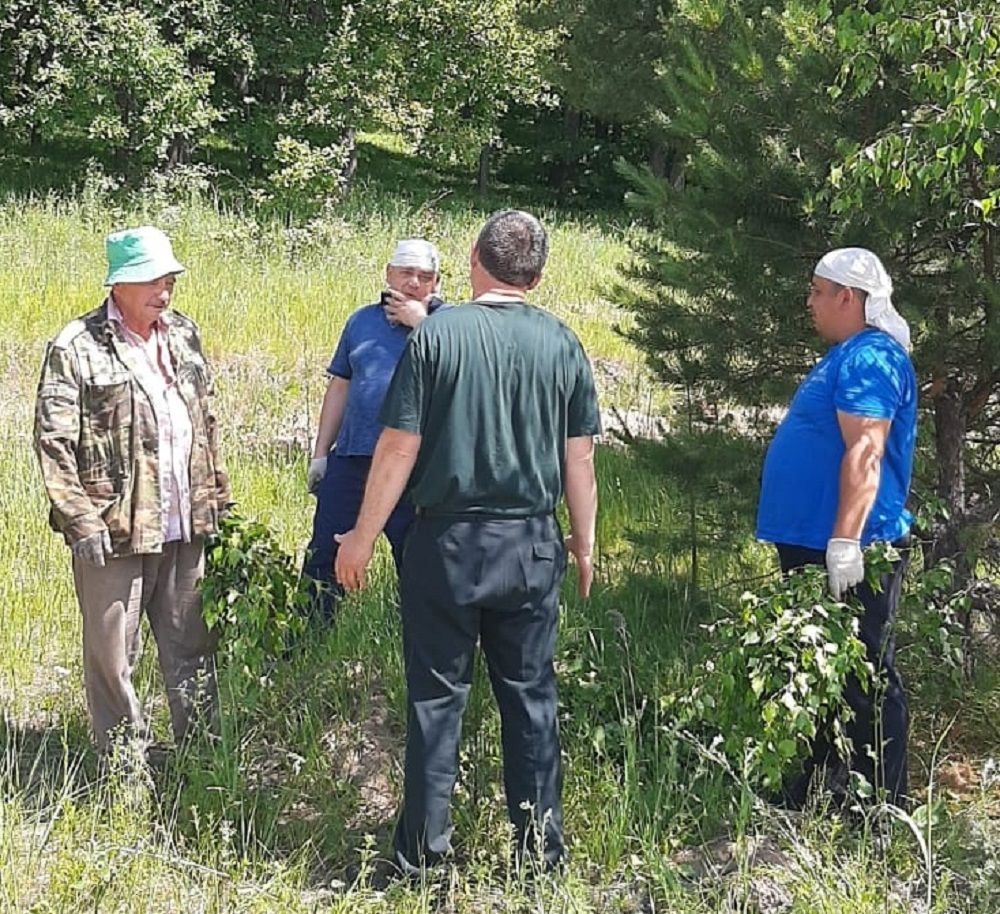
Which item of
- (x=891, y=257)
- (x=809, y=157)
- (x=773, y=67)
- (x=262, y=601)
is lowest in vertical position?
(x=262, y=601)

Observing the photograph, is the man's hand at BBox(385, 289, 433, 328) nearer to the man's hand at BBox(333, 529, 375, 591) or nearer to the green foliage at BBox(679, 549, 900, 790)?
the man's hand at BBox(333, 529, 375, 591)

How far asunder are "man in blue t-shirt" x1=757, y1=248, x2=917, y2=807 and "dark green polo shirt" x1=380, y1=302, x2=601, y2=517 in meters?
0.86

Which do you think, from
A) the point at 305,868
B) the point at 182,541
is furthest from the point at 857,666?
the point at 182,541

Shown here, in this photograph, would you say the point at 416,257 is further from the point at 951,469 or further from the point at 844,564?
the point at 951,469

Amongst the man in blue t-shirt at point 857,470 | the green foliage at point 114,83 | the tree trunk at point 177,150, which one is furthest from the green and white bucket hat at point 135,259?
the tree trunk at point 177,150

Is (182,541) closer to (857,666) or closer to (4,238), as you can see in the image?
(857,666)

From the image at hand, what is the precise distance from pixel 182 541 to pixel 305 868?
3.81 ft

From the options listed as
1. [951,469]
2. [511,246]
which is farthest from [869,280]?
[951,469]

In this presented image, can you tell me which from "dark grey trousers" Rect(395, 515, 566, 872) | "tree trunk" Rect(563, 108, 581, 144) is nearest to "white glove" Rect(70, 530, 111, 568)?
"dark grey trousers" Rect(395, 515, 566, 872)

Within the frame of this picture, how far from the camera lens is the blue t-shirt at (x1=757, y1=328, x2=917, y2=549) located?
3.64 meters

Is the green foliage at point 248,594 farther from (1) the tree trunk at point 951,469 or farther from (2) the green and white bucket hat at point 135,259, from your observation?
(1) the tree trunk at point 951,469

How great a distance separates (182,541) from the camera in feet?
13.6

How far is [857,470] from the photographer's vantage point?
11.9ft

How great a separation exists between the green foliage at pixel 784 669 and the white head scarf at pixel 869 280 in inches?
27.9
